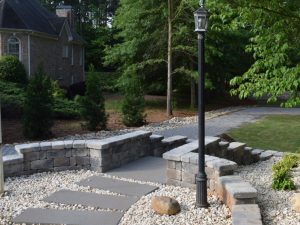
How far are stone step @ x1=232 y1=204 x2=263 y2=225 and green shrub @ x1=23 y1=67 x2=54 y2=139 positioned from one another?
24.0 feet

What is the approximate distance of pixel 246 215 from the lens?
411cm

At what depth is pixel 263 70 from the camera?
5914 millimetres

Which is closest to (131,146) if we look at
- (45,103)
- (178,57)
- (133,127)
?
(45,103)

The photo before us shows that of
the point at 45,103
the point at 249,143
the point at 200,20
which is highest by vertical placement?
the point at 200,20

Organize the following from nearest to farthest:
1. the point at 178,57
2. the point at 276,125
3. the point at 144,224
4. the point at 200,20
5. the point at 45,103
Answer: the point at 144,224
the point at 200,20
the point at 45,103
the point at 276,125
the point at 178,57

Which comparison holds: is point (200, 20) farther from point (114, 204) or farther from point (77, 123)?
point (77, 123)

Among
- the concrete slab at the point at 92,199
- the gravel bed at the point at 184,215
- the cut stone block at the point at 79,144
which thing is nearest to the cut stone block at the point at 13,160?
the cut stone block at the point at 79,144

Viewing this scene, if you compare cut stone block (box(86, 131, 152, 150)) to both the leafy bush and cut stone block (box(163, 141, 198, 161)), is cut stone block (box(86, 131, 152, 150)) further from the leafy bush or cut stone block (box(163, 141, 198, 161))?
the leafy bush

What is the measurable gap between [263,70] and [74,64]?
26.4 meters

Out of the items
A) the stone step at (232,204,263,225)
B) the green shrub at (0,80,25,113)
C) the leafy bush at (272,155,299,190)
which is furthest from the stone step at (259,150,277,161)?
the green shrub at (0,80,25,113)

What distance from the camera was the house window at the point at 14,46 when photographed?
24.6 m

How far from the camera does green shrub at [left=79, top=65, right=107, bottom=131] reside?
12.1 m

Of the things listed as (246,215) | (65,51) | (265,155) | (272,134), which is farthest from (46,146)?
(65,51)

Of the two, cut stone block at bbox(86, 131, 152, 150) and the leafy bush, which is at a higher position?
cut stone block at bbox(86, 131, 152, 150)
